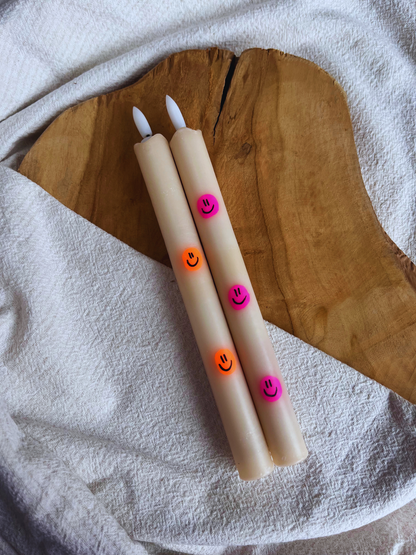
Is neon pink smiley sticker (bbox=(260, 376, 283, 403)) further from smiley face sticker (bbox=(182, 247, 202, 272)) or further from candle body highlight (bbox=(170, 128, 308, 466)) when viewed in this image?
smiley face sticker (bbox=(182, 247, 202, 272))

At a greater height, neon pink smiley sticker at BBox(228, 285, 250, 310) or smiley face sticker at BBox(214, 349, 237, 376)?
neon pink smiley sticker at BBox(228, 285, 250, 310)

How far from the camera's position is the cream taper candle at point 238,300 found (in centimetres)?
43

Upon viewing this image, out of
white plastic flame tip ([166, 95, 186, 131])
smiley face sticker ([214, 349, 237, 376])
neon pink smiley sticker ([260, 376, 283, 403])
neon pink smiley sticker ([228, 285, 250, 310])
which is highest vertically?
white plastic flame tip ([166, 95, 186, 131])

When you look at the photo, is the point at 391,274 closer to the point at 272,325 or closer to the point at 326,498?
the point at 272,325

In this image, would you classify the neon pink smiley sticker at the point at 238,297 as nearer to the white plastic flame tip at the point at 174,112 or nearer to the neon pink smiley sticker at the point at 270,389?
the neon pink smiley sticker at the point at 270,389

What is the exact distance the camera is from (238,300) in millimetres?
444

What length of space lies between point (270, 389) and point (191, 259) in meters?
0.15

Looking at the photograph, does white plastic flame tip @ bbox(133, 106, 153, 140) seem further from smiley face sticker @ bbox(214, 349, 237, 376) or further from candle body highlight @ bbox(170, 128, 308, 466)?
smiley face sticker @ bbox(214, 349, 237, 376)

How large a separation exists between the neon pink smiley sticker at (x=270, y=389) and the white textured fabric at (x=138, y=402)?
0.05 m

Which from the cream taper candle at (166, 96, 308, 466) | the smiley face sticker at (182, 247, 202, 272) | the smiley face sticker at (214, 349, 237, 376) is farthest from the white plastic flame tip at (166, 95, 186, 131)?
the smiley face sticker at (214, 349, 237, 376)

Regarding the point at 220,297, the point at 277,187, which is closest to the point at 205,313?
the point at 220,297

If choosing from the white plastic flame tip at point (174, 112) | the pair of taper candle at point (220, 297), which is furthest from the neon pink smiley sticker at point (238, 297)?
the white plastic flame tip at point (174, 112)

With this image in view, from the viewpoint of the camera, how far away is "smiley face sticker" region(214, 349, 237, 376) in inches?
17.1

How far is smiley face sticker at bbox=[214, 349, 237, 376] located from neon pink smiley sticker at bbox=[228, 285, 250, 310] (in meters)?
0.05
